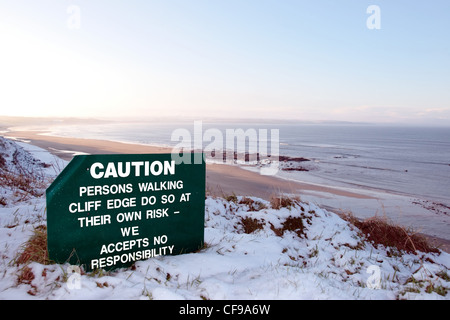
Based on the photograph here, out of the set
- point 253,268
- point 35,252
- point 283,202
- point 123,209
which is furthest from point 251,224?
point 35,252

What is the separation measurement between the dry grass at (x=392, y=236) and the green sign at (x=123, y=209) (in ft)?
11.8

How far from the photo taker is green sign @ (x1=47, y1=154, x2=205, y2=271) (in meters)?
3.29

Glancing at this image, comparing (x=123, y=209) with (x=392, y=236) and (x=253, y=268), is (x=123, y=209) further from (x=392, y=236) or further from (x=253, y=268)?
(x=392, y=236)

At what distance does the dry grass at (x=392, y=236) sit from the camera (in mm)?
5762

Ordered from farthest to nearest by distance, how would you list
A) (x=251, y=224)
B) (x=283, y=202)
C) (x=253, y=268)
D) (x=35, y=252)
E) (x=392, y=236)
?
1. (x=283, y=202)
2. (x=392, y=236)
3. (x=251, y=224)
4. (x=253, y=268)
5. (x=35, y=252)

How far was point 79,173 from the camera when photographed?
3338 mm

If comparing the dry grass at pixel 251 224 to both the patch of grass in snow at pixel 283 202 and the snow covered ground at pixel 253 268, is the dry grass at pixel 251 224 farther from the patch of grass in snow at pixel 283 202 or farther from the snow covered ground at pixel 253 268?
the patch of grass in snow at pixel 283 202

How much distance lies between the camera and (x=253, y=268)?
12.2 feet

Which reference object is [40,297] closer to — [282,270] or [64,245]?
[64,245]

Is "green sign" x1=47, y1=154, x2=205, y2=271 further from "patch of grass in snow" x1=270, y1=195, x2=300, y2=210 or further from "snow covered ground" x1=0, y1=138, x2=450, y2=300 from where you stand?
"patch of grass in snow" x1=270, y1=195, x2=300, y2=210

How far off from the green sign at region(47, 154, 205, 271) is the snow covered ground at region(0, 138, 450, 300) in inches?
7.3

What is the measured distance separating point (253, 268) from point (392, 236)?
3.66m

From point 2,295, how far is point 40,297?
320 millimetres
